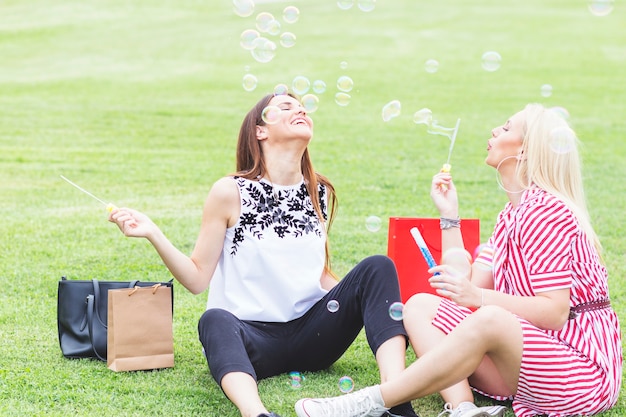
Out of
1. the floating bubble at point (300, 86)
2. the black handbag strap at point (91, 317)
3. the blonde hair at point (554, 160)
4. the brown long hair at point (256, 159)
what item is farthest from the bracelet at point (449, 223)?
the black handbag strap at point (91, 317)

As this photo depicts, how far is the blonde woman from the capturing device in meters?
3.00

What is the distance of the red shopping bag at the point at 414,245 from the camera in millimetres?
3906

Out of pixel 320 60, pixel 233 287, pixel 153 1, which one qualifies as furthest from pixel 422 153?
pixel 153 1

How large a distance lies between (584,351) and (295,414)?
39.8 inches

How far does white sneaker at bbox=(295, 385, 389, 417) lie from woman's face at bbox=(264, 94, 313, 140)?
1099 millimetres

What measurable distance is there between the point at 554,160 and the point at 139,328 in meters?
1.66

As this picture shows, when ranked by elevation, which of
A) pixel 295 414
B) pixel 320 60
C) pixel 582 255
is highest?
pixel 320 60

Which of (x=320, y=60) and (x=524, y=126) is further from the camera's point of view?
(x=320, y=60)

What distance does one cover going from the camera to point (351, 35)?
20.0m

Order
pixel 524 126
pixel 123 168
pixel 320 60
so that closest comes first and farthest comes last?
pixel 524 126 → pixel 123 168 → pixel 320 60

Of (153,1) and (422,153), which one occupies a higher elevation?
(153,1)

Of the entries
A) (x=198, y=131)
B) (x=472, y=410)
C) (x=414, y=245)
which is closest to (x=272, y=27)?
(x=414, y=245)

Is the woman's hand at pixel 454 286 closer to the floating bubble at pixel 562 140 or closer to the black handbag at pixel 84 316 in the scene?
the floating bubble at pixel 562 140

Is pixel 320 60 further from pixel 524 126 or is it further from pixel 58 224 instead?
pixel 524 126
